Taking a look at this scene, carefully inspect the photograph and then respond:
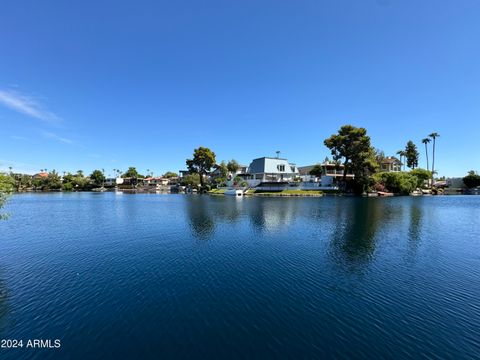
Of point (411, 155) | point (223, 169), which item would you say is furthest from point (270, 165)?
point (411, 155)

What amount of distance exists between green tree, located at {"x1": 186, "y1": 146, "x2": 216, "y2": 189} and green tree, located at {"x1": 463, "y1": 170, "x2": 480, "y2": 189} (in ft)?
434

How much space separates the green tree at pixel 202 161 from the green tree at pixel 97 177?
3463 inches

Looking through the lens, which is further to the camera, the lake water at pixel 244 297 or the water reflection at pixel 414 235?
the water reflection at pixel 414 235

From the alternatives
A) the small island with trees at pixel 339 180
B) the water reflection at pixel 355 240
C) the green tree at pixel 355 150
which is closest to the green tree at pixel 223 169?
the small island with trees at pixel 339 180

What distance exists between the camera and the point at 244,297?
11961mm

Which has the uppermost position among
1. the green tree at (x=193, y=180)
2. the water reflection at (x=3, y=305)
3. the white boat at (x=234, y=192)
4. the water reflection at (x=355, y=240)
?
the green tree at (x=193, y=180)

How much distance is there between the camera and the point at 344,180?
9206 centimetres

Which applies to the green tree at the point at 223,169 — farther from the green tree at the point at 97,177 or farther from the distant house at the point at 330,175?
the green tree at the point at 97,177

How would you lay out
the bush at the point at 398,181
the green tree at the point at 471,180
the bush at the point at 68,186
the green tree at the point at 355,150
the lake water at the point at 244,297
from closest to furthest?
the lake water at the point at 244,297
the green tree at the point at 355,150
the bush at the point at 398,181
the green tree at the point at 471,180
the bush at the point at 68,186

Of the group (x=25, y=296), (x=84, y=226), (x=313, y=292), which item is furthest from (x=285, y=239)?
(x=84, y=226)

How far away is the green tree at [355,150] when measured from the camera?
80.9 meters

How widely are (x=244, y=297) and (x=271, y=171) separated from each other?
89878 millimetres

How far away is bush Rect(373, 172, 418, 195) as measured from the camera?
3524 inches

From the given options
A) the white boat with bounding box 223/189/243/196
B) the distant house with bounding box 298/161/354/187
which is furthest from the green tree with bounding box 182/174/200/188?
the distant house with bounding box 298/161/354/187
